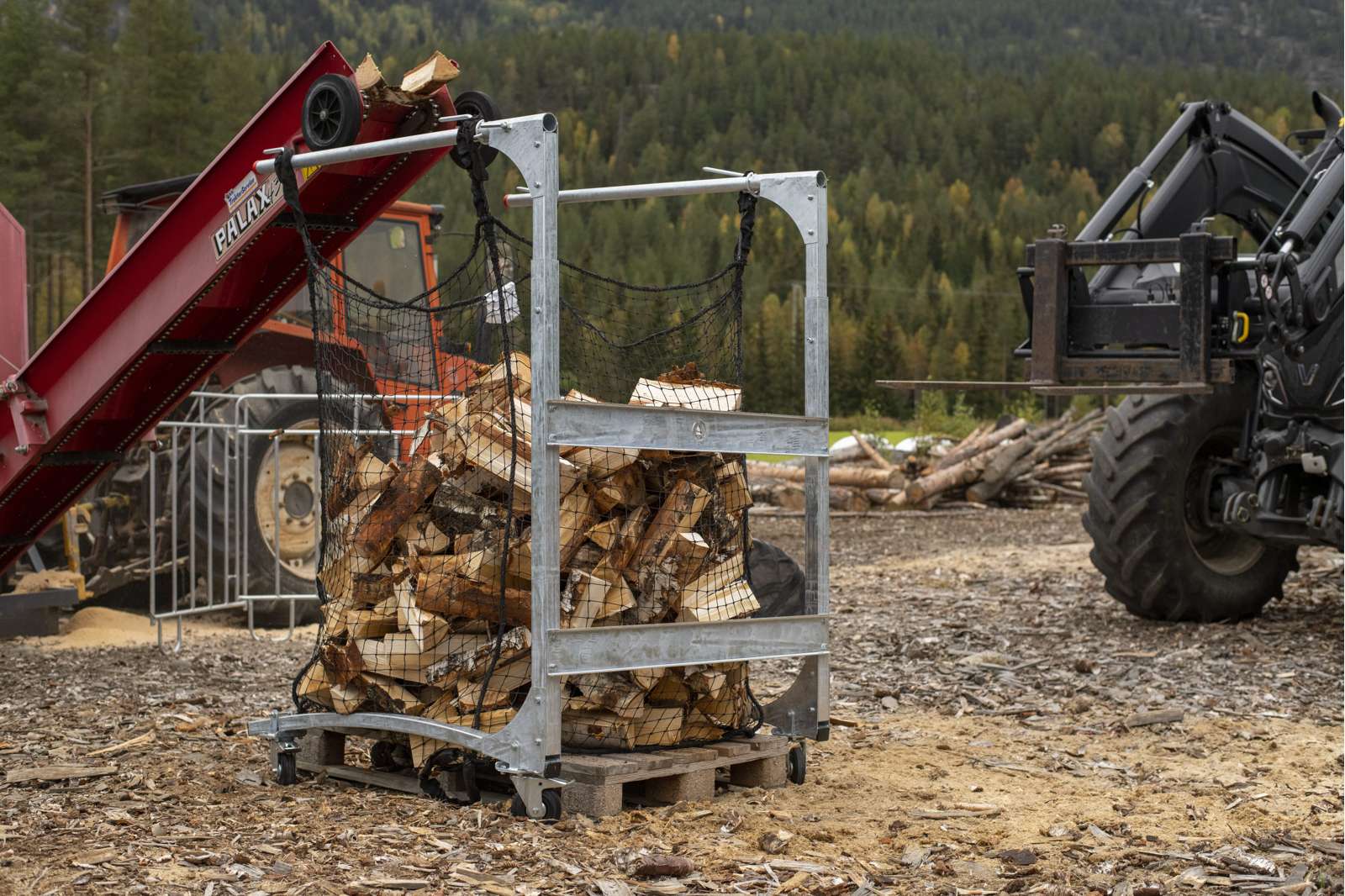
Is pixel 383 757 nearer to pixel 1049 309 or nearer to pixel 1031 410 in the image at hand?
pixel 1049 309

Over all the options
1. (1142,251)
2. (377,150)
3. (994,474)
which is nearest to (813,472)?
(377,150)

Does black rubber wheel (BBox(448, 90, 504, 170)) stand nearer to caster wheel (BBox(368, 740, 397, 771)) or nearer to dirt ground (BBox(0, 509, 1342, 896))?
caster wheel (BBox(368, 740, 397, 771))

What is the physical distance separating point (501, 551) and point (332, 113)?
183 centimetres

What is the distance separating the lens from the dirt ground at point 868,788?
14.9 ft

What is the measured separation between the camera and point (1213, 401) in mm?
9648

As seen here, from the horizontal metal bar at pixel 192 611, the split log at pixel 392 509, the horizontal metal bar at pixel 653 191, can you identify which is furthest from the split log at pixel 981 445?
the split log at pixel 392 509

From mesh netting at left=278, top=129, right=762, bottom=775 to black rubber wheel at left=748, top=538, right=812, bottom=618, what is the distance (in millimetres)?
2804

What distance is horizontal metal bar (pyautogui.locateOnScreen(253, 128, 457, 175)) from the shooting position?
532 centimetres

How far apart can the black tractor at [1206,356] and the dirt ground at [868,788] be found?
0.53 m

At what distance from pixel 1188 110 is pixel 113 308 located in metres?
6.56

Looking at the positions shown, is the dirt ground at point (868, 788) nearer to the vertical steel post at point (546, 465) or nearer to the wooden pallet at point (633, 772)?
the wooden pallet at point (633, 772)

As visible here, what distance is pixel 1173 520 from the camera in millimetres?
9469

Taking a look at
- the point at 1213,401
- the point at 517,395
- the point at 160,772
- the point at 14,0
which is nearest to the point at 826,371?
the point at 517,395

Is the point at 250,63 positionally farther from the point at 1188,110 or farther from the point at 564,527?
the point at 564,527
